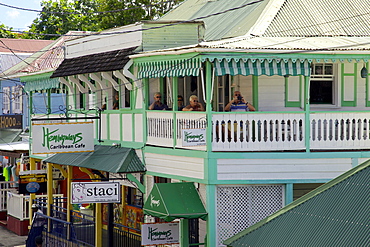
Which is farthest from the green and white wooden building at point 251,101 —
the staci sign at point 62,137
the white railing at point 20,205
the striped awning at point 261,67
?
the white railing at point 20,205

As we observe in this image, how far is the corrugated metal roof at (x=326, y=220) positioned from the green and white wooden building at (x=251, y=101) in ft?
9.90

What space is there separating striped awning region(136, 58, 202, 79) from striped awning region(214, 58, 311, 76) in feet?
1.73

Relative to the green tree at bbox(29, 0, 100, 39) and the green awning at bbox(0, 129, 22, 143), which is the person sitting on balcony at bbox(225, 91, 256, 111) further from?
the green tree at bbox(29, 0, 100, 39)

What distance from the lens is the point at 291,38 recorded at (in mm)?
18375

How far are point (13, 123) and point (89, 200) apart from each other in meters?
17.7

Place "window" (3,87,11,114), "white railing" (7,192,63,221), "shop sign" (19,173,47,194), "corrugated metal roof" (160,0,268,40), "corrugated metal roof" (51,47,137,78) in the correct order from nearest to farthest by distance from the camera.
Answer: "corrugated metal roof" (160,0,268,40)
"corrugated metal roof" (51,47,137,78)
"shop sign" (19,173,47,194)
"white railing" (7,192,63,221)
"window" (3,87,11,114)

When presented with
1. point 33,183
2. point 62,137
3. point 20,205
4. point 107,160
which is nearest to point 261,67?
point 107,160

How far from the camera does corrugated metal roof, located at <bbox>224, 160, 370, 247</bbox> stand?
39.9ft

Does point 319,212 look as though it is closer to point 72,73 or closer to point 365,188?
point 365,188

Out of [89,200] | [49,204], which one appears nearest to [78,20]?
[49,204]

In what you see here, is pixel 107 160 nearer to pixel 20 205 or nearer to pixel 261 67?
pixel 261 67

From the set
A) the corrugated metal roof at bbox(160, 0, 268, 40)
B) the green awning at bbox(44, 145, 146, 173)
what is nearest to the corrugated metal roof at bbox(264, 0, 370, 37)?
the corrugated metal roof at bbox(160, 0, 268, 40)

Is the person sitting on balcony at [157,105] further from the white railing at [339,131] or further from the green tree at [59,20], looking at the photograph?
the green tree at [59,20]

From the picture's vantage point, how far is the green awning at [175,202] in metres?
17.0
